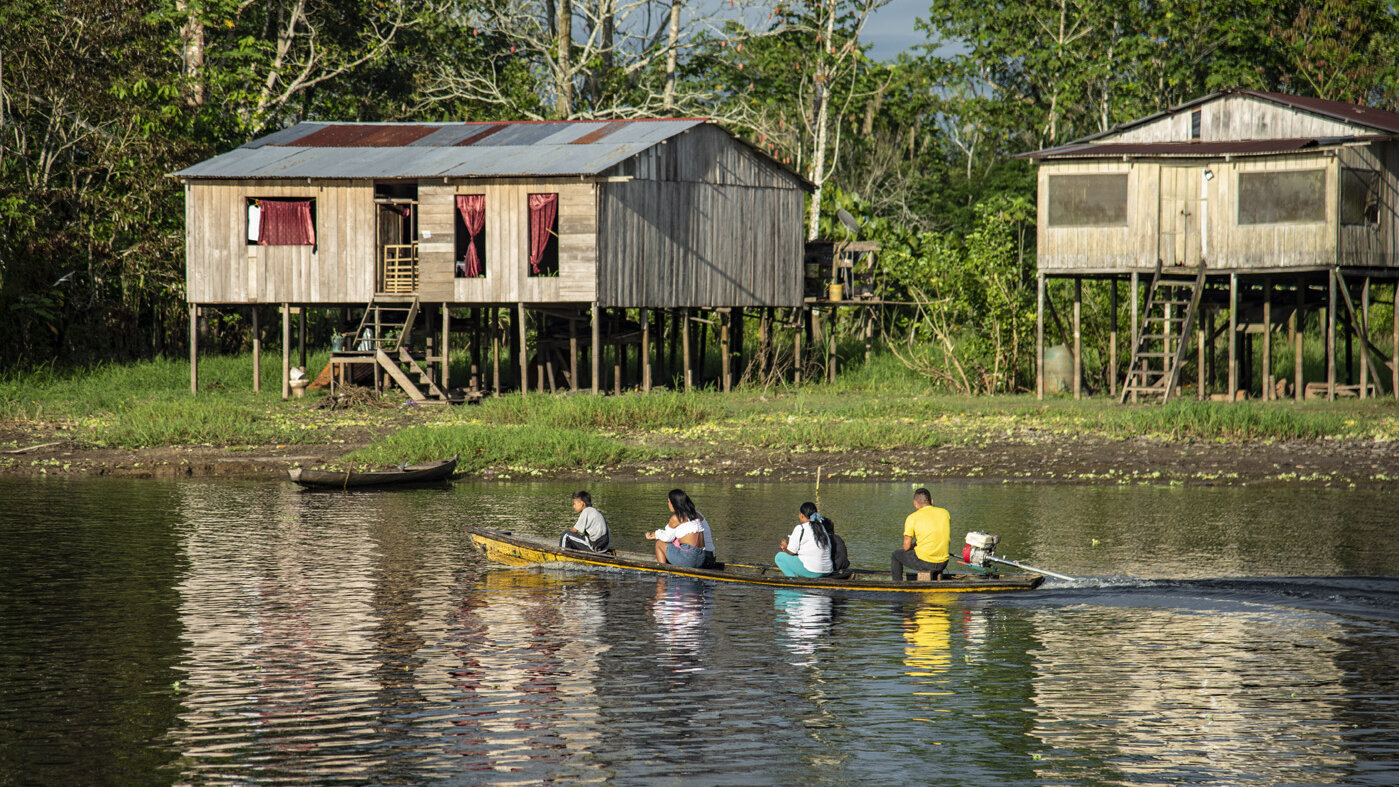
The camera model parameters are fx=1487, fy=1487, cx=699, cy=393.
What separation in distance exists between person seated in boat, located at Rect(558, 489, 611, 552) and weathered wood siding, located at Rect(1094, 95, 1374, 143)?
23102 mm

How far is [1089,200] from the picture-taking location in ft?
111

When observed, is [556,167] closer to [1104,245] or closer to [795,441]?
[795,441]

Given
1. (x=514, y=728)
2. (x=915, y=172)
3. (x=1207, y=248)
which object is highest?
(x=915, y=172)

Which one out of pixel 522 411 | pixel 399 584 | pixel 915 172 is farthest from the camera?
pixel 915 172

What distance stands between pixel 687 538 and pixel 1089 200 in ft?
67.1

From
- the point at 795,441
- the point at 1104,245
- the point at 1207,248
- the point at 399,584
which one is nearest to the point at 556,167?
the point at 795,441

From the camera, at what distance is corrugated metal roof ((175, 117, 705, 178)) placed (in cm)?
3450

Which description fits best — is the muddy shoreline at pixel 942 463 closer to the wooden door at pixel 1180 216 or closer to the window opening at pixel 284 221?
the wooden door at pixel 1180 216

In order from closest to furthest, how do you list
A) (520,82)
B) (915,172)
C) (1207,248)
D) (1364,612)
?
(1364,612)
(1207,248)
(520,82)
(915,172)

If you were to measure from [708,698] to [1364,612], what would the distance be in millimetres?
7071

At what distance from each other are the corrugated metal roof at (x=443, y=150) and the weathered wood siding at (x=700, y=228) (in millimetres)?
853

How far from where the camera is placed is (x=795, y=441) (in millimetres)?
28359

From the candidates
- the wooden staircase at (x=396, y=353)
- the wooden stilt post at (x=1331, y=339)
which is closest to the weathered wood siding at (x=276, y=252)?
the wooden staircase at (x=396, y=353)

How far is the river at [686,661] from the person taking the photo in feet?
33.9
